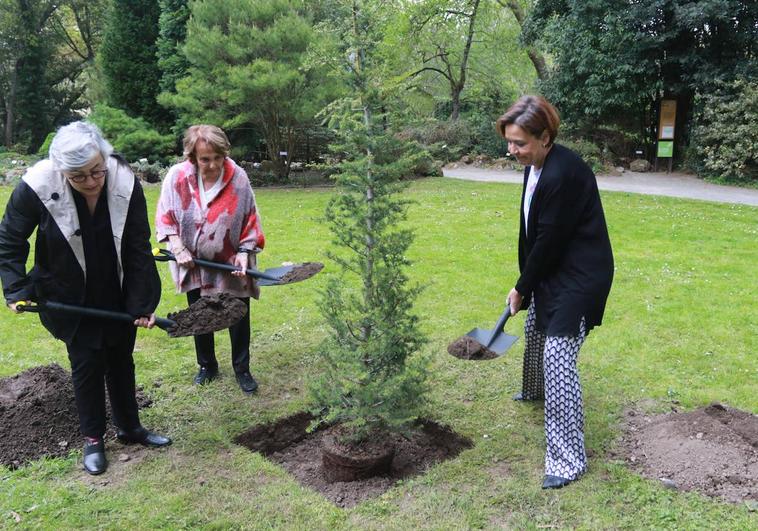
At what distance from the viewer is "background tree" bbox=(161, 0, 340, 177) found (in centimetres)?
1423

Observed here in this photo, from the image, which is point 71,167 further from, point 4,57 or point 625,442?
point 4,57

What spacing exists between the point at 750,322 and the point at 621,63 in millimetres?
13432

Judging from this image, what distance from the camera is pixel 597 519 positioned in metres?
3.09

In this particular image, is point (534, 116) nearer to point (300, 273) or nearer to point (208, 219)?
point (300, 273)

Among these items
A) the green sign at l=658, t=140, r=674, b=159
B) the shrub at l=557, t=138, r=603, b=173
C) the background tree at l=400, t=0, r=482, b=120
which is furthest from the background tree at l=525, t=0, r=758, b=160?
the background tree at l=400, t=0, r=482, b=120

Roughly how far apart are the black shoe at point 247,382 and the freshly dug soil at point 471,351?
1480mm

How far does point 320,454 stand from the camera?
3957 millimetres

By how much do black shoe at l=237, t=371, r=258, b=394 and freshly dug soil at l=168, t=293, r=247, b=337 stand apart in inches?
31.9

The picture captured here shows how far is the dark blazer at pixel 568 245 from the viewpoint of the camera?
3268mm

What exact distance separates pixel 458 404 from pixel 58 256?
2.66 metres

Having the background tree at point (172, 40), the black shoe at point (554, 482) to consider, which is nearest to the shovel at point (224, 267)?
the black shoe at point (554, 482)

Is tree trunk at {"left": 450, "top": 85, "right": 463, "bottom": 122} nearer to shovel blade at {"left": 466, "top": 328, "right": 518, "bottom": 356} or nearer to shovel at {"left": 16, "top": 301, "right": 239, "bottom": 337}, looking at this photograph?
shovel blade at {"left": 466, "top": 328, "right": 518, "bottom": 356}

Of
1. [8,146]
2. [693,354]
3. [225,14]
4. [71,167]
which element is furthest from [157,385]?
[8,146]

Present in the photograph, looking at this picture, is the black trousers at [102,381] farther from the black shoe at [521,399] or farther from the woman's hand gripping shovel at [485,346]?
the black shoe at [521,399]
